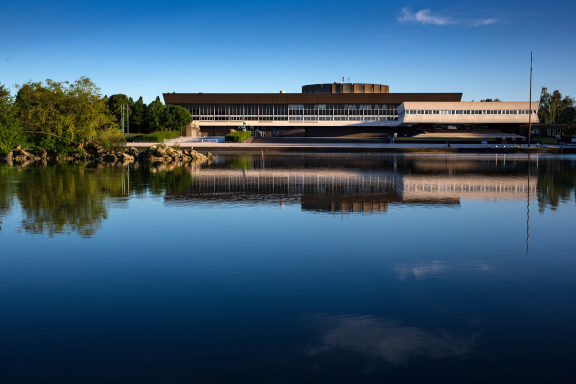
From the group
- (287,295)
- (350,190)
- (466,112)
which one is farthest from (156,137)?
(287,295)

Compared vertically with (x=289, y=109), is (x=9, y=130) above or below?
below

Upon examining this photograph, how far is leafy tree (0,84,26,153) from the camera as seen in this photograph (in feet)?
151

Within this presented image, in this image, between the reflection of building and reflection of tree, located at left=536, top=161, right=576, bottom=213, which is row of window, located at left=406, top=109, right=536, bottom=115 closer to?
reflection of tree, located at left=536, top=161, right=576, bottom=213

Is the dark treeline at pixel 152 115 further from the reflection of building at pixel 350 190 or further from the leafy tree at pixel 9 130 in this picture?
the reflection of building at pixel 350 190


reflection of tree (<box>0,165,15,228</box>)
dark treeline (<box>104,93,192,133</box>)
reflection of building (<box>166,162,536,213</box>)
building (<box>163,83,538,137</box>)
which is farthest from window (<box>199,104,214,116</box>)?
reflection of tree (<box>0,165,15,228</box>)

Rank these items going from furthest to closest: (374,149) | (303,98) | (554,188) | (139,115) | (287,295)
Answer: (303,98), (139,115), (374,149), (554,188), (287,295)

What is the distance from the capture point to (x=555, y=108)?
330 feet

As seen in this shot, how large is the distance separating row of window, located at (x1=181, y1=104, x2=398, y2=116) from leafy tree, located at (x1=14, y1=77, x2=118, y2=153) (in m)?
50.7

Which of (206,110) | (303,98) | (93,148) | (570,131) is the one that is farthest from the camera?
(206,110)

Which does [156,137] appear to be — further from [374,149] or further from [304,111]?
[304,111]

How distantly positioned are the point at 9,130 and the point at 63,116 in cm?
508

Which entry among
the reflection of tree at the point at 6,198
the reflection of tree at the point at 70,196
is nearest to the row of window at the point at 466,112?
the reflection of tree at the point at 70,196

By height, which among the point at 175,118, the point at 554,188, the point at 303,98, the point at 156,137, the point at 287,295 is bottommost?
the point at 287,295

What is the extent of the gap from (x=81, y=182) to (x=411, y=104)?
68734mm
